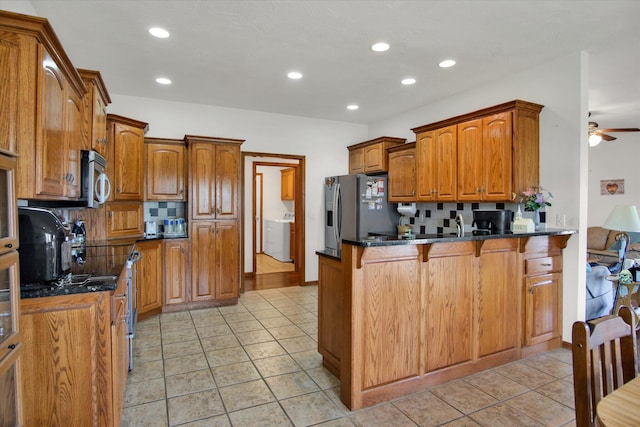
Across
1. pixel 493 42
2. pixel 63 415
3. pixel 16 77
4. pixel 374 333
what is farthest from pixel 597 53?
pixel 63 415

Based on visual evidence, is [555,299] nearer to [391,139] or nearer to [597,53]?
[597,53]

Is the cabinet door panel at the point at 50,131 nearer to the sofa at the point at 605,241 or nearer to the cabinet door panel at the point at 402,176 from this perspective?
the cabinet door panel at the point at 402,176

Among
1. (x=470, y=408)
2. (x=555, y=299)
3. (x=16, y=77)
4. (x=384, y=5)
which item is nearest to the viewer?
(x=16, y=77)

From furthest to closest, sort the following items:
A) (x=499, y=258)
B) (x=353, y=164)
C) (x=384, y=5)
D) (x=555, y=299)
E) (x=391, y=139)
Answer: (x=353, y=164), (x=391, y=139), (x=555, y=299), (x=499, y=258), (x=384, y=5)

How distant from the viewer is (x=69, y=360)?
1636mm

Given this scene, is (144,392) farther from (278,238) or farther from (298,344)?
(278,238)

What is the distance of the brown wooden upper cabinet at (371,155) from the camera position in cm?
512

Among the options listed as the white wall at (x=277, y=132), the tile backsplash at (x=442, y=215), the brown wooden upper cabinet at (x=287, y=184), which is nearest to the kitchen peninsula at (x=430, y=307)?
the tile backsplash at (x=442, y=215)

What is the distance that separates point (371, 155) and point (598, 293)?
10.6ft

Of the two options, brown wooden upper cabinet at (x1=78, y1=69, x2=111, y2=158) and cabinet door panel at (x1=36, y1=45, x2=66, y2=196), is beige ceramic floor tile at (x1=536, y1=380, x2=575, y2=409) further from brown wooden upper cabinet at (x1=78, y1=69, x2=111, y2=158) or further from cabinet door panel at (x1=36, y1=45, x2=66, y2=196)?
brown wooden upper cabinet at (x1=78, y1=69, x2=111, y2=158)

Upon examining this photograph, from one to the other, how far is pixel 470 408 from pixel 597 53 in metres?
3.30

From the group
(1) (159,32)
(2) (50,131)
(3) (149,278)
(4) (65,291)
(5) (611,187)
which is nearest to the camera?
(4) (65,291)

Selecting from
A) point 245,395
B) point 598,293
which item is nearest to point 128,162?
point 245,395

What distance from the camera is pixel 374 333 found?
2.26m
